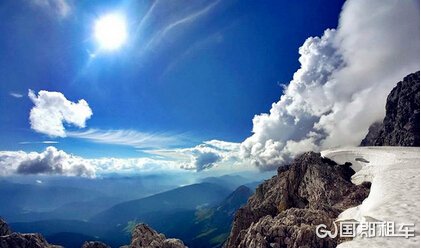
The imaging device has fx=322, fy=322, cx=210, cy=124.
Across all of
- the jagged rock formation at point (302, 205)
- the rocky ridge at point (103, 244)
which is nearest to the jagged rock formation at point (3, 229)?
the rocky ridge at point (103, 244)

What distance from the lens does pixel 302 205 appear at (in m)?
46.1

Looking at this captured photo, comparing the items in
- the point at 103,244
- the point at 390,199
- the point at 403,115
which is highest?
the point at 403,115

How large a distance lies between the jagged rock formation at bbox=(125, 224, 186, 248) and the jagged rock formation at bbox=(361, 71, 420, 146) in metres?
124

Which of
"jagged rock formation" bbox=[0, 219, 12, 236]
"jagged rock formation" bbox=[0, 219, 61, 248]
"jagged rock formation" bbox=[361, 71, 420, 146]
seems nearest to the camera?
"jagged rock formation" bbox=[0, 219, 61, 248]

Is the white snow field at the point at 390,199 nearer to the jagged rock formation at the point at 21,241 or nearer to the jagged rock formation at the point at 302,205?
the jagged rock formation at the point at 302,205

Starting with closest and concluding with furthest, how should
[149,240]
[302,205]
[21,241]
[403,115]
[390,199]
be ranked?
[390,199] → [302,205] → [149,240] → [21,241] → [403,115]

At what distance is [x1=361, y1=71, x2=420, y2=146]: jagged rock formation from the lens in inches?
5404

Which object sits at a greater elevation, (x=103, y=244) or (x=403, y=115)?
(x=403, y=115)


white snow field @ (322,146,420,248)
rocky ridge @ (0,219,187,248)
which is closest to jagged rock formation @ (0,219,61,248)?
rocky ridge @ (0,219,187,248)

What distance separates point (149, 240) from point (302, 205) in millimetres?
23165

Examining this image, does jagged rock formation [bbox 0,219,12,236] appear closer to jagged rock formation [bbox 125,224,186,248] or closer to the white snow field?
jagged rock formation [bbox 125,224,186,248]

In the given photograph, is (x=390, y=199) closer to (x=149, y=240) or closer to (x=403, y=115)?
(x=149, y=240)

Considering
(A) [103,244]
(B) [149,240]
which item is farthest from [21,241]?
(B) [149,240]

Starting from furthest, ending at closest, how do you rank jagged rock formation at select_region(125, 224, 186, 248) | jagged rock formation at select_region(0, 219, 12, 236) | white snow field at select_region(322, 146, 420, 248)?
1. jagged rock formation at select_region(0, 219, 12, 236)
2. jagged rock formation at select_region(125, 224, 186, 248)
3. white snow field at select_region(322, 146, 420, 248)
